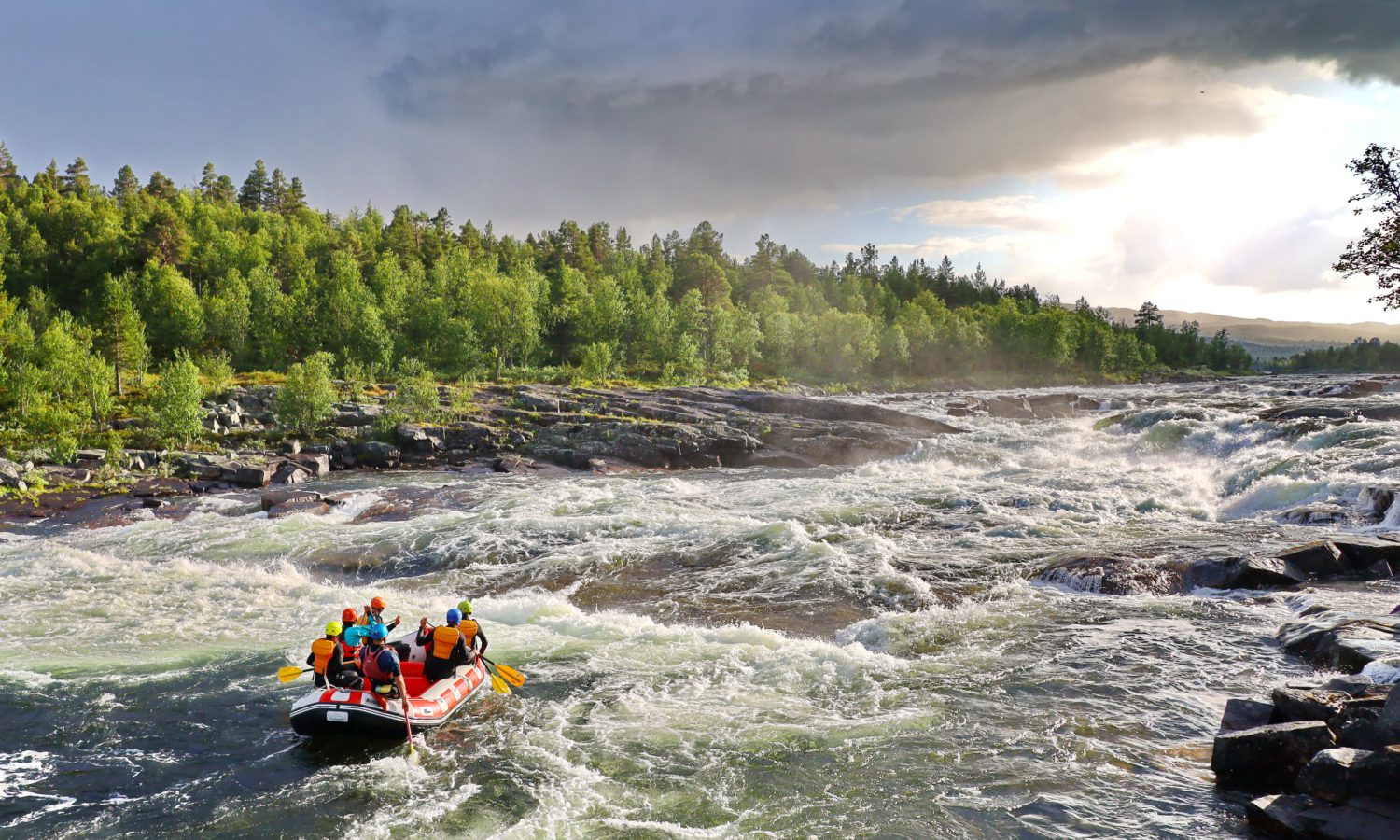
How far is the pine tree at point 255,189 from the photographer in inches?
6294

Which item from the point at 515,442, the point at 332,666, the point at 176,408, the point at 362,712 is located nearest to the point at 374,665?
the point at 332,666

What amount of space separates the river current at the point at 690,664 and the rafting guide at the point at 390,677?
45cm

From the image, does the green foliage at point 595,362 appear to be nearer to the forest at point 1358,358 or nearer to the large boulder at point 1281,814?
the large boulder at point 1281,814

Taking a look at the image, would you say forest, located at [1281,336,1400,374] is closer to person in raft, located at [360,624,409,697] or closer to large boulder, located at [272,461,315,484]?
large boulder, located at [272,461,315,484]

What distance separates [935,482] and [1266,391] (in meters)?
45.7

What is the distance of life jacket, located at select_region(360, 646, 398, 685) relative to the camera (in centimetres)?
1402

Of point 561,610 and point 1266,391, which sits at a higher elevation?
point 1266,391

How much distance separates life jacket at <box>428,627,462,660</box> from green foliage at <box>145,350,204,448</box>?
40.9 meters

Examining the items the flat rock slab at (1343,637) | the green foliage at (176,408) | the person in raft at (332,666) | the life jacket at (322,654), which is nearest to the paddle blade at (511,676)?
the person in raft at (332,666)

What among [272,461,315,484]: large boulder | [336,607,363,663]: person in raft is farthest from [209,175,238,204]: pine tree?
[336,607,363,663]: person in raft

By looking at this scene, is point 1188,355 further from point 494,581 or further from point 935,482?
point 494,581

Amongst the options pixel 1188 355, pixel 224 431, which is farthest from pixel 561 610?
pixel 1188 355

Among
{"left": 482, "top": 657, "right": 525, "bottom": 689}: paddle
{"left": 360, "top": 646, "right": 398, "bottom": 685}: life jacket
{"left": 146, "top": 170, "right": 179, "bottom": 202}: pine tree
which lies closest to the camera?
{"left": 360, "top": 646, "right": 398, "bottom": 685}: life jacket

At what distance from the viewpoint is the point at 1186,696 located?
46.5 feet
